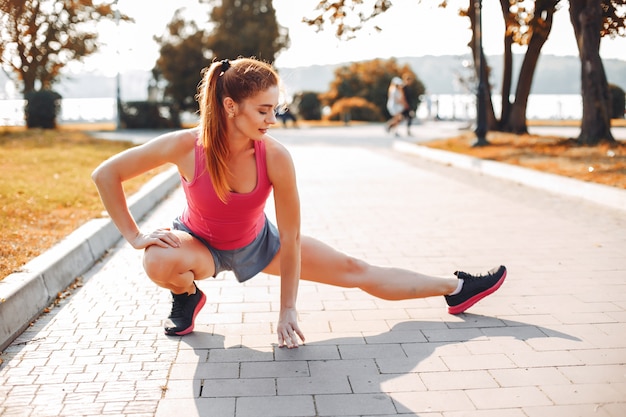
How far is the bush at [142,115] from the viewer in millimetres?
27328

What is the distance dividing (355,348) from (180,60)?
92.7 feet

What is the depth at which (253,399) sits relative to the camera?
3.24 meters

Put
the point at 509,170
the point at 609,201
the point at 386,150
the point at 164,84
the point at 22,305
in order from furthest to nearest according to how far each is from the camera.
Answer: the point at 164,84
the point at 386,150
the point at 509,170
the point at 609,201
the point at 22,305

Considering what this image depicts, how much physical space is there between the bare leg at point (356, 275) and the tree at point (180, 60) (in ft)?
88.9

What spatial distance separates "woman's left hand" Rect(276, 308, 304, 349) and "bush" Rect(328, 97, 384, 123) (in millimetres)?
33652

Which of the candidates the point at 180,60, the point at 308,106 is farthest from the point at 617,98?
the point at 180,60

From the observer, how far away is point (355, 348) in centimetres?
394

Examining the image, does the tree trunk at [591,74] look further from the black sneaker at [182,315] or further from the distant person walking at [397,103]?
the black sneaker at [182,315]

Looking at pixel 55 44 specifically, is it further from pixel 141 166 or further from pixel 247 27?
pixel 141 166

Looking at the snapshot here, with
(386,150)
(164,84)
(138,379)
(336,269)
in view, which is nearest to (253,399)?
(138,379)

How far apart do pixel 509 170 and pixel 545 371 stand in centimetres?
920

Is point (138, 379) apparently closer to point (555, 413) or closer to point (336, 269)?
point (336, 269)

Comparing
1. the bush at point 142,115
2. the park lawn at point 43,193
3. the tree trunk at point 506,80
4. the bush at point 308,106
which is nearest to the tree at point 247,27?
the bush at point 308,106

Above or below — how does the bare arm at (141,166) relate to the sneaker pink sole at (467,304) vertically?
above
